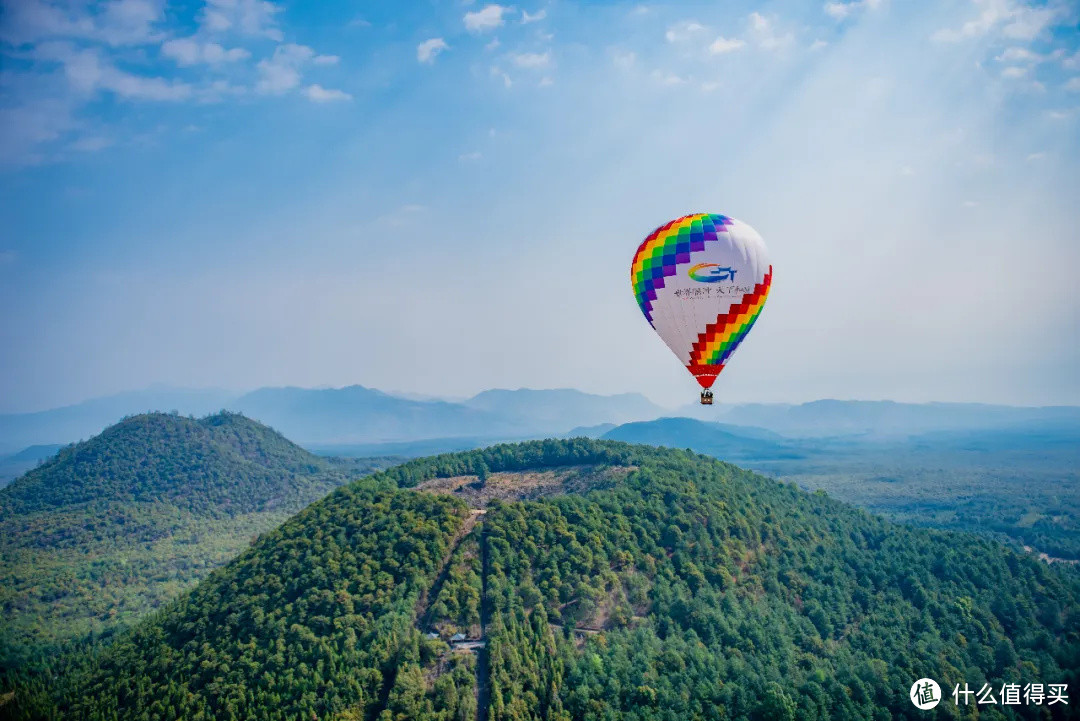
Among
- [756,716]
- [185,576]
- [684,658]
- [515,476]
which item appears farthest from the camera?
[185,576]

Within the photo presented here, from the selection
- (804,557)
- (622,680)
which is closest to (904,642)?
(804,557)

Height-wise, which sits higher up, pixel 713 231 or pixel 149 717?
pixel 713 231

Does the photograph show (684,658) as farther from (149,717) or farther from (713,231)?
(149,717)

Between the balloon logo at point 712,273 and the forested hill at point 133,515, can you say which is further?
the forested hill at point 133,515

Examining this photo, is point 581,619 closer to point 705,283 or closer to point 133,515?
point 705,283

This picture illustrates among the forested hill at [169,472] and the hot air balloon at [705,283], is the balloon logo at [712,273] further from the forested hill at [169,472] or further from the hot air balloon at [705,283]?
the forested hill at [169,472]

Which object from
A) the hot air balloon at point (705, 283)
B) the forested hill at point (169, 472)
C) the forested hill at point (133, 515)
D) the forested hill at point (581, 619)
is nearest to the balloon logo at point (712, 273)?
the hot air balloon at point (705, 283)

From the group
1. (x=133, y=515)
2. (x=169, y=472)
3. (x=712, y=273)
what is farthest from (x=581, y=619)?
(x=169, y=472)
